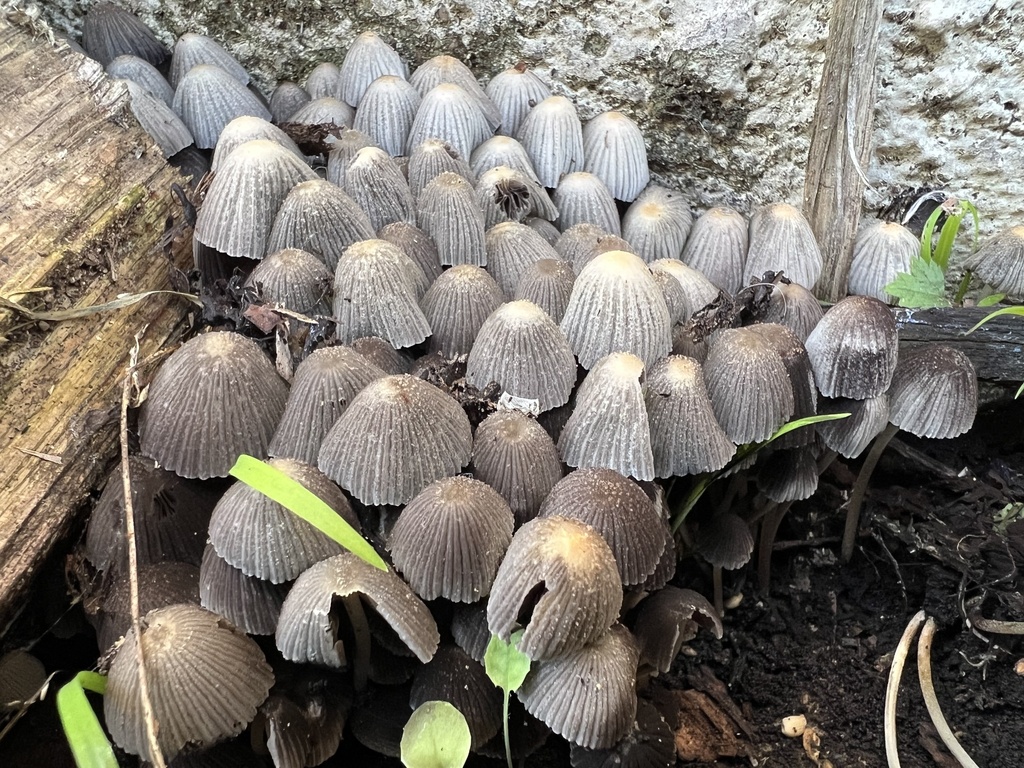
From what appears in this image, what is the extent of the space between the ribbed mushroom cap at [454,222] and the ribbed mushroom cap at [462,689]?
0.77m

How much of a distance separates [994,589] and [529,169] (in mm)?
1337

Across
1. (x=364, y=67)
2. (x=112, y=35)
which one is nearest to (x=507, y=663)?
(x=364, y=67)

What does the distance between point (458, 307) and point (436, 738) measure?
0.72 m

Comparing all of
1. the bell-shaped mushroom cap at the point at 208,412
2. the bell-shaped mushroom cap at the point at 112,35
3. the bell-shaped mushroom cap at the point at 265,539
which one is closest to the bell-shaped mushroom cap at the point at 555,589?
the bell-shaped mushroom cap at the point at 265,539

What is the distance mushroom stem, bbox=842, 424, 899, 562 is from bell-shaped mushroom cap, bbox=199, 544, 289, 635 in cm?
116

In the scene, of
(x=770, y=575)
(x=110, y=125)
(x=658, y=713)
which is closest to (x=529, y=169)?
(x=110, y=125)

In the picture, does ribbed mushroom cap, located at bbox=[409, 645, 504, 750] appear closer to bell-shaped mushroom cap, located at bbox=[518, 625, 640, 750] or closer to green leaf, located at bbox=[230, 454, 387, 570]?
bell-shaped mushroom cap, located at bbox=[518, 625, 640, 750]

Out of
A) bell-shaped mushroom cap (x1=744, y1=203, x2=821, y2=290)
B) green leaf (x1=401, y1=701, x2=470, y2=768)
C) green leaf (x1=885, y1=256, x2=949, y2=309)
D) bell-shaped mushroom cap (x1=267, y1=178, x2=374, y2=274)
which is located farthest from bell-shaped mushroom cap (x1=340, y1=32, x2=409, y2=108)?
green leaf (x1=401, y1=701, x2=470, y2=768)

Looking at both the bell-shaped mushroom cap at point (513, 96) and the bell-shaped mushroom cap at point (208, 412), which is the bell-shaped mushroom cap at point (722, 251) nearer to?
the bell-shaped mushroom cap at point (513, 96)

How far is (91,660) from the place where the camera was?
147 cm

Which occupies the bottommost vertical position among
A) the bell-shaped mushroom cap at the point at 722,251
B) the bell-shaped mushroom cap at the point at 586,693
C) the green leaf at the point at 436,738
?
the green leaf at the point at 436,738

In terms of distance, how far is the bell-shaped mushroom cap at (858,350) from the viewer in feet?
4.90

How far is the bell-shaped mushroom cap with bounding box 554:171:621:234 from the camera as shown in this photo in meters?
1.96

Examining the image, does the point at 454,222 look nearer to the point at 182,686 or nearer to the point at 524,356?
the point at 524,356
